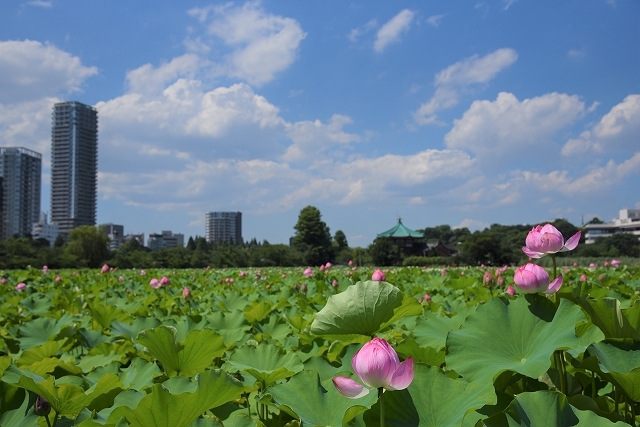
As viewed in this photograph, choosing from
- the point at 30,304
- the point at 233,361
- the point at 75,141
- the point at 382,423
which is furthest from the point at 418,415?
the point at 75,141

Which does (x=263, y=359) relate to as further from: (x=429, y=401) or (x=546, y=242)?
(x=546, y=242)

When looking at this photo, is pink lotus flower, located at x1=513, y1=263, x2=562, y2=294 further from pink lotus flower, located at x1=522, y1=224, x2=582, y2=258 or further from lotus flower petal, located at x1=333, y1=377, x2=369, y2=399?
lotus flower petal, located at x1=333, y1=377, x2=369, y2=399

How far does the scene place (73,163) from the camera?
308ft

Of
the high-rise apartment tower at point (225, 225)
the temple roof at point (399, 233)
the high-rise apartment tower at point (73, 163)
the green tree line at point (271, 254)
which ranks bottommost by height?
the green tree line at point (271, 254)

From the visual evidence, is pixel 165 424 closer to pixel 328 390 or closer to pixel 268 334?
pixel 328 390

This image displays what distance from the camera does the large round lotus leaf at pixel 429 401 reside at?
741 millimetres

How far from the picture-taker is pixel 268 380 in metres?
1.13

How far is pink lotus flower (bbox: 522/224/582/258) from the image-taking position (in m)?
1.06

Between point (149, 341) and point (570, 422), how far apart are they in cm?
90

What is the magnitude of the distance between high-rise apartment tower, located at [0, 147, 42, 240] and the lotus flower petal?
92.9 metres

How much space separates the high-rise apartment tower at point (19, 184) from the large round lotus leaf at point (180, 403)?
92.7 metres

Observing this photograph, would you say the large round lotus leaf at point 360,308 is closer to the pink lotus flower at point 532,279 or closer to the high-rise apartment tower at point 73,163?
the pink lotus flower at point 532,279

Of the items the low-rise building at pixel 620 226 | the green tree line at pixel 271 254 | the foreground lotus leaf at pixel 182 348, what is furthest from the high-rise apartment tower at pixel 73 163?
the foreground lotus leaf at pixel 182 348

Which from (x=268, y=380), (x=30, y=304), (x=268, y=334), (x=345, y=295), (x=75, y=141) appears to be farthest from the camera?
(x=75, y=141)
